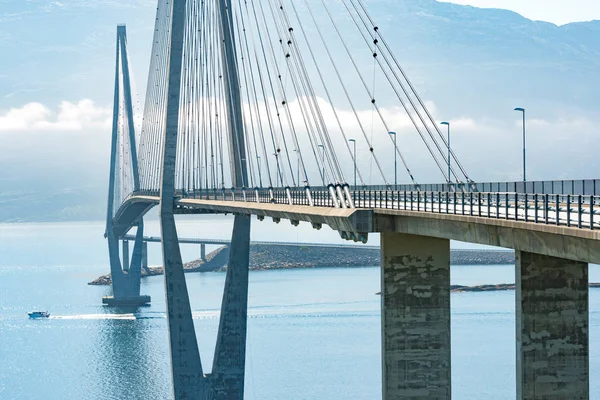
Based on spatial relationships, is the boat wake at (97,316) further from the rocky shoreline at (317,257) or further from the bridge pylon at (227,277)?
the rocky shoreline at (317,257)

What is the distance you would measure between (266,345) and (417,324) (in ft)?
162

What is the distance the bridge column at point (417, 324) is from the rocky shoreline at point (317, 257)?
146 m

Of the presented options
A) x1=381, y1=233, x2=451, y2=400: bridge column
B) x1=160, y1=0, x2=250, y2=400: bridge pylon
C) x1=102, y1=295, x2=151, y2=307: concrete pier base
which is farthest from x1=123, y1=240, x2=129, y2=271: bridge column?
x1=381, y1=233, x2=451, y2=400: bridge column

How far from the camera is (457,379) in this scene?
61.6 meters

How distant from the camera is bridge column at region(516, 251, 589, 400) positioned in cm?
2419

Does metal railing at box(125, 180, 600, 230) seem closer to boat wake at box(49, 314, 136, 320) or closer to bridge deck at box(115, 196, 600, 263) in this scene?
bridge deck at box(115, 196, 600, 263)

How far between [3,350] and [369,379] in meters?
30.9

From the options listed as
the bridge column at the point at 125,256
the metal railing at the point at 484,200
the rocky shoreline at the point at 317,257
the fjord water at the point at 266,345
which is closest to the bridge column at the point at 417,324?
the metal railing at the point at 484,200

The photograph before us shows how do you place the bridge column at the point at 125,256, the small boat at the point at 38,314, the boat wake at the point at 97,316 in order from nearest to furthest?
the boat wake at the point at 97,316
the small boat at the point at 38,314
the bridge column at the point at 125,256

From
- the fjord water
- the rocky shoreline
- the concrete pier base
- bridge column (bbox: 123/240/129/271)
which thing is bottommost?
the fjord water

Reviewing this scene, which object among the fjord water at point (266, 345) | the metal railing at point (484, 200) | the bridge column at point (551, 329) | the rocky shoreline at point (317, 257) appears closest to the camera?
the metal railing at point (484, 200)

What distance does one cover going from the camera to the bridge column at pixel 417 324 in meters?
29.0

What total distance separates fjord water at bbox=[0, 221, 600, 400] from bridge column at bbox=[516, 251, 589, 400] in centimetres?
3275

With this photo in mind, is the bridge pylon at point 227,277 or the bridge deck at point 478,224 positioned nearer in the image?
the bridge deck at point 478,224
